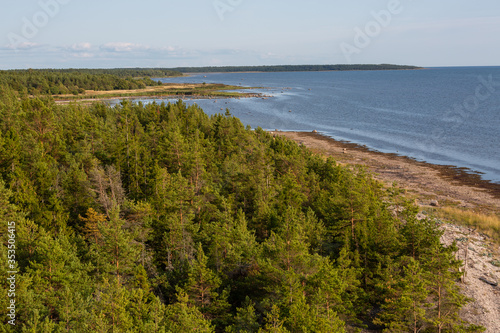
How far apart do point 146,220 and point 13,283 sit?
32.8ft

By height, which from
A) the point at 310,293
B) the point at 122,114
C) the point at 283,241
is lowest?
the point at 310,293

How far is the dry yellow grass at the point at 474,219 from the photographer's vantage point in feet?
128

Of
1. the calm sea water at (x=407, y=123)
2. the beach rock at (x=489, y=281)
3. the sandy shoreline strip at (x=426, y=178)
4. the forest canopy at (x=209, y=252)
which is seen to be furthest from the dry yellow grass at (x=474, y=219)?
the calm sea water at (x=407, y=123)

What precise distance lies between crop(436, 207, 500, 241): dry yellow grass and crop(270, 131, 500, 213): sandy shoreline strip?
2.70 metres

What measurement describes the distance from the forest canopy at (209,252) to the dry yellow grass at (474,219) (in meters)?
13.4

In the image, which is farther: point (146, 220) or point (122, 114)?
point (122, 114)

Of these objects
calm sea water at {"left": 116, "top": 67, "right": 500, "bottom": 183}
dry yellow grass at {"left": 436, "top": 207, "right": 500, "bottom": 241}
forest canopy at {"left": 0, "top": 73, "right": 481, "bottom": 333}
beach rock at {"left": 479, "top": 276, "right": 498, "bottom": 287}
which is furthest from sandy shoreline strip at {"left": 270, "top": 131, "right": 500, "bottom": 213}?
forest canopy at {"left": 0, "top": 73, "right": 481, "bottom": 333}

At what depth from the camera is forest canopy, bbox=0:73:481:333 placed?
1850cm

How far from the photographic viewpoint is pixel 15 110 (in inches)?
1909

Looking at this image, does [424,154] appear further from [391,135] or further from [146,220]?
[146,220]

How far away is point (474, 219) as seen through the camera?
41438 mm

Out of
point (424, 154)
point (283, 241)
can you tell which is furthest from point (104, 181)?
point (424, 154)

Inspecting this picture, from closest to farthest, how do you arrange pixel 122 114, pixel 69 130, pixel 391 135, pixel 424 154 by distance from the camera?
pixel 69 130 < pixel 122 114 < pixel 424 154 < pixel 391 135

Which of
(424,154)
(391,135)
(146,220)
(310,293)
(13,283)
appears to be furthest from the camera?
(391,135)
